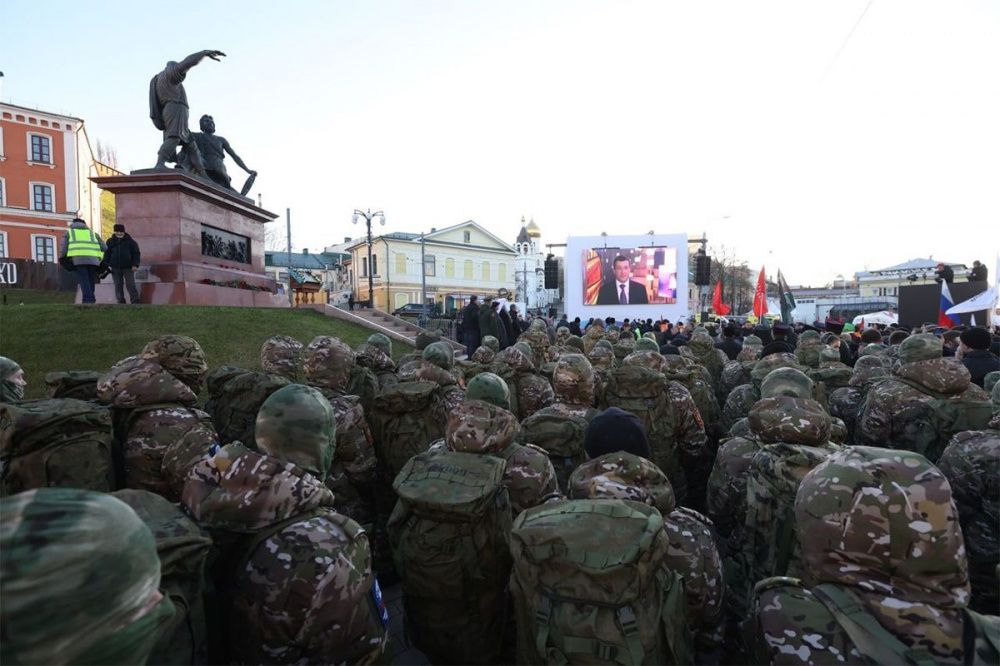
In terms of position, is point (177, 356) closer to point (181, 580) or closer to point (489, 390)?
point (489, 390)

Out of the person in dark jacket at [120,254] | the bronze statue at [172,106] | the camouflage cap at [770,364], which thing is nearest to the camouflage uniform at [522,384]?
the camouflage cap at [770,364]

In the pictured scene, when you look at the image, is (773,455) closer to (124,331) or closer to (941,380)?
(941,380)

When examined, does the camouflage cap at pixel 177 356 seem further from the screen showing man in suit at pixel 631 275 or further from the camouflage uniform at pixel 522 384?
the screen showing man in suit at pixel 631 275

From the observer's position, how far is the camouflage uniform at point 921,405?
4133 mm

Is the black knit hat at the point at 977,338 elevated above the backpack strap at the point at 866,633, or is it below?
above

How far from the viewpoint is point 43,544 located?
1038 millimetres

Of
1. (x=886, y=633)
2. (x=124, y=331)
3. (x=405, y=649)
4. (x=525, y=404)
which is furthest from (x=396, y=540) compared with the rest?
(x=124, y=331)

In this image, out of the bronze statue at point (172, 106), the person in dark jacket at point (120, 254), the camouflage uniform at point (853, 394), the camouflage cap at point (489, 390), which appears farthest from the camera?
the bronze statue at point (172, 106)

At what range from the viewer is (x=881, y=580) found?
5.31 feet

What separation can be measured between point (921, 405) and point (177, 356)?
5682 millimetres

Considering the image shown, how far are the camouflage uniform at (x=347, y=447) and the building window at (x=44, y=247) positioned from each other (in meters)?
43.4

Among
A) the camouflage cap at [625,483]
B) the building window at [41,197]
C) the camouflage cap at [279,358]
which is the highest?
the building window at [41,197]

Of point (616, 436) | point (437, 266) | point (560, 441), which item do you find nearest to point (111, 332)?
point (560, 441)

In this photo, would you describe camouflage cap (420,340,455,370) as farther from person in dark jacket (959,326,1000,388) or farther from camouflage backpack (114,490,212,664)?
person in dark jacket (959,326,1000,388)
